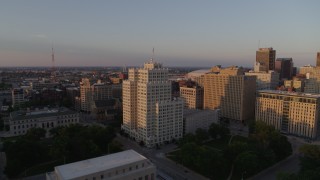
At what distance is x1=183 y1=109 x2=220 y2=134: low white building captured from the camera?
125 m

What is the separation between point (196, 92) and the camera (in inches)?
7205

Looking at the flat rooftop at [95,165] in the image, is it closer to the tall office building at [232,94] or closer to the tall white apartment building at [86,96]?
the tall office building at [232,94]

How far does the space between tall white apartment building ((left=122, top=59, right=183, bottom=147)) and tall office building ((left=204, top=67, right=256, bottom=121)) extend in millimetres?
56062

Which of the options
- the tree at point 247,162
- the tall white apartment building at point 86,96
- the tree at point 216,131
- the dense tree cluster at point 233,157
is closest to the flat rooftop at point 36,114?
the tall white apartment building at point 86,96

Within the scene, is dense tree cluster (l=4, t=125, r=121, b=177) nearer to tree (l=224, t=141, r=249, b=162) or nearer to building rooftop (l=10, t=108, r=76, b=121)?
building rooftop (l=10, t=108, r=76, b=121)

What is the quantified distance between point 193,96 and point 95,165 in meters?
125

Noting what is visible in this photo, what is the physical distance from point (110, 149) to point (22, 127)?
61.5 metres

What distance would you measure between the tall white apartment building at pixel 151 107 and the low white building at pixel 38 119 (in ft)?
129

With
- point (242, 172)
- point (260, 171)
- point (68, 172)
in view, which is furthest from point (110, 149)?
point (260, 171)

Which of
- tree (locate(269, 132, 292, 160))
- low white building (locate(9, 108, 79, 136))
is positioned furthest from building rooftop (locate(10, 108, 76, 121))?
tree (locate(269, 132, 292, 160))

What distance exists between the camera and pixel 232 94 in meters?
162

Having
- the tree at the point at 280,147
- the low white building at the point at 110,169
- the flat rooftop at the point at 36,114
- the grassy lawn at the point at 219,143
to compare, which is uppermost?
the flat rooftop at the point at 36,114

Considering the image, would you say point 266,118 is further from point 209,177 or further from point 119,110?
point 119,110

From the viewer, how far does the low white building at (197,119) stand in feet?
409
